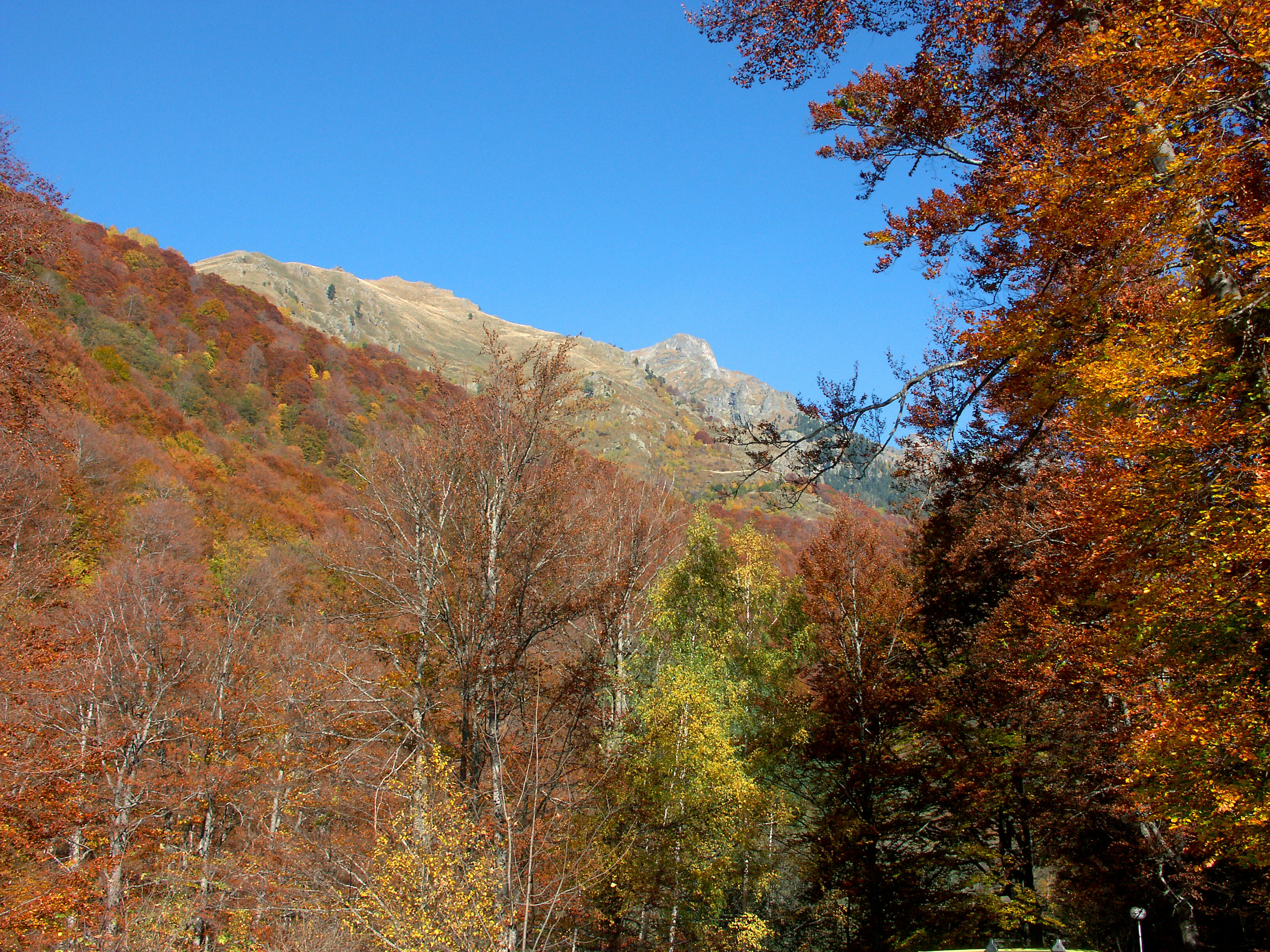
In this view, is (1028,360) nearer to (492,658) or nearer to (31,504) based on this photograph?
(492,658)

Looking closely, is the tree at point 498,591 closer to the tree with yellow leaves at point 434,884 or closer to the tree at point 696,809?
the tree at point 696,809

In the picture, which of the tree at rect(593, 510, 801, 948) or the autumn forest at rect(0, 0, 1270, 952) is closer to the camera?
the autumn forest at rect(0, 0, 1270, 952)

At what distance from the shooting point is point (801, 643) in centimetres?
2006

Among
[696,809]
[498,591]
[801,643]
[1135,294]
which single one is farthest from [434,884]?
[801,643]

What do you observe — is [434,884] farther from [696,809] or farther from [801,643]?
[801,643]

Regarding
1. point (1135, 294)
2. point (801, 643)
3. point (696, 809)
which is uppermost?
point (1135, 294)

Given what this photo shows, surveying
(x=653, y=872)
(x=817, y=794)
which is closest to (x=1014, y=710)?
(x=817, y=794)

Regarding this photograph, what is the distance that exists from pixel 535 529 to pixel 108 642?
41.4 ft

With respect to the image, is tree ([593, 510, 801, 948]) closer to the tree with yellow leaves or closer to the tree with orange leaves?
the tree with yellow leaves

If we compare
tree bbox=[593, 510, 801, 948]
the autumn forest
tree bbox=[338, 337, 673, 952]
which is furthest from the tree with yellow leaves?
Answer: tree bbox=[593, 510, 801, 948]

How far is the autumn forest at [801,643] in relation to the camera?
17.3 ft

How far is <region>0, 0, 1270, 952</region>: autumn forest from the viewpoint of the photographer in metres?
5.29

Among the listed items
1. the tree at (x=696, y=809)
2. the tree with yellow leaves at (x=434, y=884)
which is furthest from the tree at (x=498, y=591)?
the tree with yellow leaves at (x=434, y=884)

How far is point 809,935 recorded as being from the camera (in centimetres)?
1714
